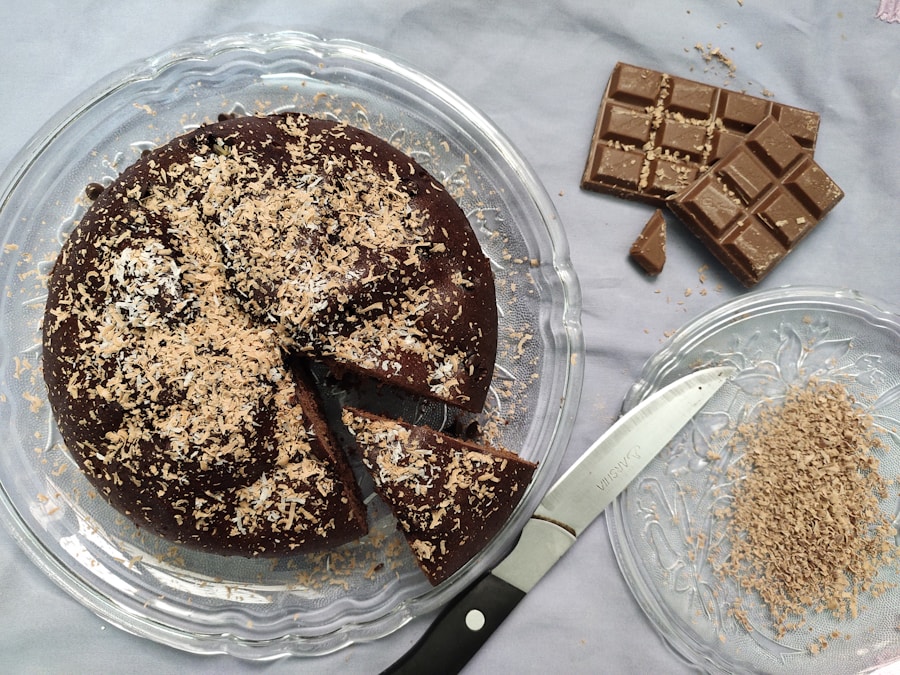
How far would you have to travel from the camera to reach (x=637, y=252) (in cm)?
250

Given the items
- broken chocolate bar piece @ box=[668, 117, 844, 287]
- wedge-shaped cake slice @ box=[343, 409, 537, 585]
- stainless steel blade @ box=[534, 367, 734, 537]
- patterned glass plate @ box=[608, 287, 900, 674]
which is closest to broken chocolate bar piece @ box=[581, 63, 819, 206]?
broken chocolate bar piece @ box=[668, 117, 844, 287]

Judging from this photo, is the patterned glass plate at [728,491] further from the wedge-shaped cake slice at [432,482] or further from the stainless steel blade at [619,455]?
the wedge-shaped cake slice at [432,482]

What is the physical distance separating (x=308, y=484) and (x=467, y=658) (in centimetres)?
93

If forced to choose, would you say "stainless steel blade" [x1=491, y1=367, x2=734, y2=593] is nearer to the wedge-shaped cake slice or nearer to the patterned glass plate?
the patterned glass plate

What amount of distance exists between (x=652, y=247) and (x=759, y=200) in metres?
0.46

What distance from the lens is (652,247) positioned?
8.19 ft

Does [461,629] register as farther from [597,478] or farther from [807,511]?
[807,511]

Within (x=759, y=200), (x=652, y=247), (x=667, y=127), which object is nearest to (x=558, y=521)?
(x=652, y=247)

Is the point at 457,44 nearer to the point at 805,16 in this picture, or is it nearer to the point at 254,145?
the point at 254,145

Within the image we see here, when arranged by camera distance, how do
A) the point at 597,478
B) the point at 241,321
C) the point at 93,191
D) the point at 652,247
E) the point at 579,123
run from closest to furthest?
1. the point at 241,321
2. the point at 93,191
3. the point at 597,478
4. the point at 652,247
5. the point at 579,123

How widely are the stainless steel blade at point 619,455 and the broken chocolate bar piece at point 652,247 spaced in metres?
0.44

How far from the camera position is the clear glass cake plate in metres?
2.33

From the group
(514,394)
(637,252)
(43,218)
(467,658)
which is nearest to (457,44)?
(637,252)

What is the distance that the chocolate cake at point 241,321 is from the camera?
6.29ft
